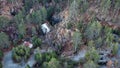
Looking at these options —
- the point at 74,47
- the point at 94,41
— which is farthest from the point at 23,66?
the point at 94,41

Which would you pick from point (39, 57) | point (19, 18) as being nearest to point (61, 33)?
point (39, 57)

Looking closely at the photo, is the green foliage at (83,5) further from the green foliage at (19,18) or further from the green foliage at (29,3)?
the green foliage at (19,18)

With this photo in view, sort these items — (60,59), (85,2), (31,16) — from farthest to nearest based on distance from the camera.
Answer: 1. (31,16)
2. (85,2)
3. (60,59)

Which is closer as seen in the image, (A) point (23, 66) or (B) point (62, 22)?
(A) point (23, 66)

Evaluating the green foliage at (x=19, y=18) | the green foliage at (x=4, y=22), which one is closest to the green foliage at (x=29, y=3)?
the green foliage at (x=19, y=18)

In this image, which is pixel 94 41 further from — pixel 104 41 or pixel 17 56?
pixel 17 56

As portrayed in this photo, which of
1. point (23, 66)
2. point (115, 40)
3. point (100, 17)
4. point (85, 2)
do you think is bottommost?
point (23, 66)

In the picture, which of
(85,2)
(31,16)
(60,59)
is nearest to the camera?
(60,59)
